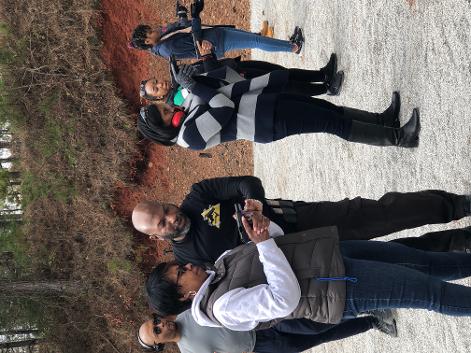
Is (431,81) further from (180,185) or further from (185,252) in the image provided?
(180,185)

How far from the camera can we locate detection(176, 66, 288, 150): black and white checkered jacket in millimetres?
3287

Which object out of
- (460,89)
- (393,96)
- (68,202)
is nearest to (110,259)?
(68,202)

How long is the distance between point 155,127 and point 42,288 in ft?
24.4

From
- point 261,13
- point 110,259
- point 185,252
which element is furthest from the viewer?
point 110,259

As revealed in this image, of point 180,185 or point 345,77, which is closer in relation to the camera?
point 345,77

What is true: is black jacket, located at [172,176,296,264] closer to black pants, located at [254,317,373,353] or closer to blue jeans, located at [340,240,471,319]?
black pants, located at [254,317,373,353]

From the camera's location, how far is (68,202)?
941 cm

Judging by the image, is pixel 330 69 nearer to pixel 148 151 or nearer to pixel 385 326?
pixel 385 326

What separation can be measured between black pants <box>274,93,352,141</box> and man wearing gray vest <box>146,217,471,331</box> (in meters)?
1.04

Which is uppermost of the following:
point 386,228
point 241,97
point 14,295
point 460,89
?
point 460,89

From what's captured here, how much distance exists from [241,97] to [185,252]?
1152 millimetres

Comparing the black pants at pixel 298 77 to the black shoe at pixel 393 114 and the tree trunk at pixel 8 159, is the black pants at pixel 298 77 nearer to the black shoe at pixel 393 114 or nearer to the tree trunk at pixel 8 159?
the black shoe at pixel 393 114

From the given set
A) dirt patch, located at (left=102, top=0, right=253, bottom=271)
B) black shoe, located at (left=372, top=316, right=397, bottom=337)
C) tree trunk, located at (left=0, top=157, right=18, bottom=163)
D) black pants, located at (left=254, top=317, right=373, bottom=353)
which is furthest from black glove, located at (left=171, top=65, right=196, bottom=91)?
tree trunk, located at (left=0, top=157, right=18, bottom=163)

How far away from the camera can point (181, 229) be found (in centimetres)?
315
